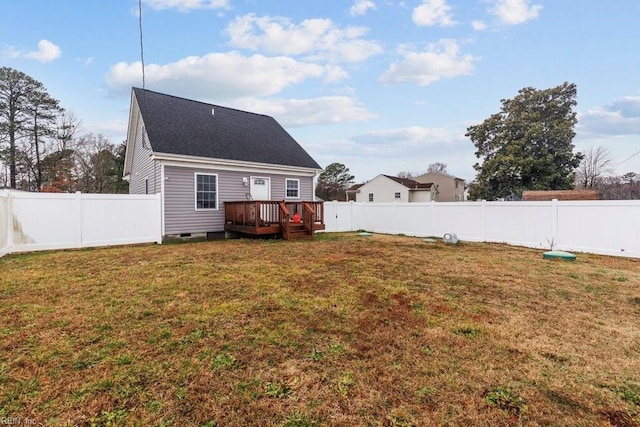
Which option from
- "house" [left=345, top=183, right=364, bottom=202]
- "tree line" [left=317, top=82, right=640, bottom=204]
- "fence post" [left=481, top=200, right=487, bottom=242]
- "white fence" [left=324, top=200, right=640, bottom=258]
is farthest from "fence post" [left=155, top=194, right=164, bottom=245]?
"house" [left=345, top=183, right=364, bottom=202]

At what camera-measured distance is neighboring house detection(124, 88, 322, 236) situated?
9.89 metres

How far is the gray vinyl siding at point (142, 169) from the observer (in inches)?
396

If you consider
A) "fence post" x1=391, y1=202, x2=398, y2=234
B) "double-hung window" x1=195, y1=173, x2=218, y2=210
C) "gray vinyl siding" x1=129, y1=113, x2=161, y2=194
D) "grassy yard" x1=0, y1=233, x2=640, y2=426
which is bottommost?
"grassy yard" x1=0, y1=233, x2=640, y2=426

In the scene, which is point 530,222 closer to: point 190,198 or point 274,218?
point 274,218

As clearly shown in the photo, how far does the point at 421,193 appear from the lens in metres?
32.6

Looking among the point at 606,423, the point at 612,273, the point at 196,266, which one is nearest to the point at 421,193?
the point at 612,273

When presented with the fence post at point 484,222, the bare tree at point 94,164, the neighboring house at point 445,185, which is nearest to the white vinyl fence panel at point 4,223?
the fence post at point 484,222

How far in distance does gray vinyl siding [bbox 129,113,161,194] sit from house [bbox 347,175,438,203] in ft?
79.6

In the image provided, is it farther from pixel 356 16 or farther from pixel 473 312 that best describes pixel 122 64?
pixel 473 312

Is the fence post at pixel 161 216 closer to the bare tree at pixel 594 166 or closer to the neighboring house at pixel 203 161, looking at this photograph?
the neighboring house at pixel 203 161

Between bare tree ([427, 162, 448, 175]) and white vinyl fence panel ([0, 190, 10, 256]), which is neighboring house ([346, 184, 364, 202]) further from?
white vinyl fence panel ([0, 190, 10, 256])

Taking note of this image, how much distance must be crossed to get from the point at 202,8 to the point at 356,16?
4.84m

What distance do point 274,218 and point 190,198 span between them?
282cm

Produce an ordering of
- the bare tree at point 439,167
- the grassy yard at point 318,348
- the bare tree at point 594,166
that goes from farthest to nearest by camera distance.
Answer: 1. the bare tree at point 439,167
2. the bare tree at point 594,166
3. the grassy yard at point 318,348
